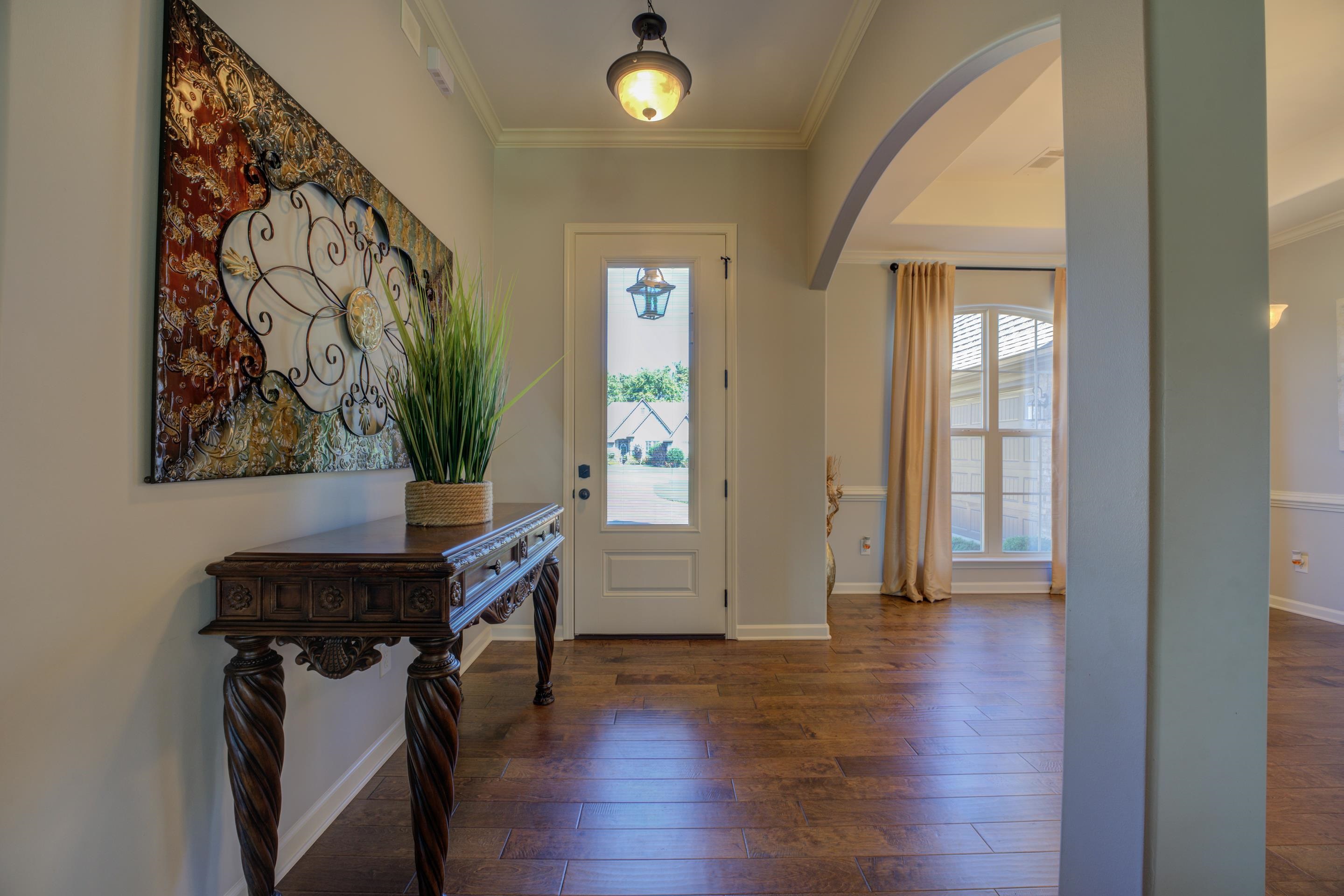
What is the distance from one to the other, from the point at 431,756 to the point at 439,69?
2509 mm

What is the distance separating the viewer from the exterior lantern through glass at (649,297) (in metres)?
3.16

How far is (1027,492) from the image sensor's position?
4406 mm

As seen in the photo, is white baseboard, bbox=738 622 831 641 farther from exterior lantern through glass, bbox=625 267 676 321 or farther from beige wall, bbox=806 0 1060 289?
beige wall, bbox=806 0 1060 289

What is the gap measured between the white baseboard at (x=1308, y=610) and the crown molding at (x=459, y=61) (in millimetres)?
5971

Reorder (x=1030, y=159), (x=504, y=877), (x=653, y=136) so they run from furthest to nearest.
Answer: (x=1030, y=159) → (x=653, y=136) → (x=504, y=877)

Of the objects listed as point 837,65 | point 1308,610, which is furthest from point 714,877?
point 1308,610

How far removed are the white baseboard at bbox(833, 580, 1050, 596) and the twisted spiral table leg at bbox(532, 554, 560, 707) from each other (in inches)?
104

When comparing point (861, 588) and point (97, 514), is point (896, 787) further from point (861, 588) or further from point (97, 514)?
point (861, 588)

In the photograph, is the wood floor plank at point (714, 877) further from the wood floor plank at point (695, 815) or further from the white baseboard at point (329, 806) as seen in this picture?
the white baseboard at point (329, 806)

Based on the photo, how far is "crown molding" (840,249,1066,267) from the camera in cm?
428

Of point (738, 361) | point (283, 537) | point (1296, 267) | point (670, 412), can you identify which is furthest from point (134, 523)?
point (1296, 267)

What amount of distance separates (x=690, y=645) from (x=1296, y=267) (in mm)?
4880

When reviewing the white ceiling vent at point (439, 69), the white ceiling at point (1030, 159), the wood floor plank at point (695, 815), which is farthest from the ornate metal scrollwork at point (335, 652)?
the white ceiling at point (1030, 159)

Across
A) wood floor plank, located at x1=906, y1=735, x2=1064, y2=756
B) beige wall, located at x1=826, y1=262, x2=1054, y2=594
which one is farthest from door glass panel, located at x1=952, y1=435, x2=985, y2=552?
wood floor plank, located at x1=906, y1=735, x2=1064, y2=756
